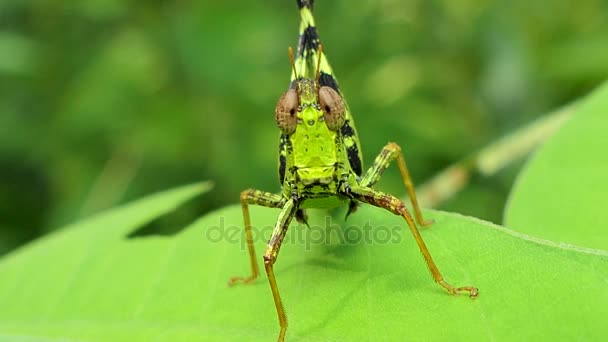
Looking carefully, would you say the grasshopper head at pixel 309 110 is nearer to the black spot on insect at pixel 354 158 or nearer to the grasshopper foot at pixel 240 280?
the black spot on insect at pixel 354 158

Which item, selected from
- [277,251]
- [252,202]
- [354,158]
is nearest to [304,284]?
[277,251]

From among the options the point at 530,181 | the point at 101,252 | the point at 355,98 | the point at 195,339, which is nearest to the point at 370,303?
the point at 195,339

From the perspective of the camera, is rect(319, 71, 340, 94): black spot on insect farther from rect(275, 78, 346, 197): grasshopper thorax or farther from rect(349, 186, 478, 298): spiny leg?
rect(349, 186, 478, 298): spiny leg

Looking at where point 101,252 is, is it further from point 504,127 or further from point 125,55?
point 504,127

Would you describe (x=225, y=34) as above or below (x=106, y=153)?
above

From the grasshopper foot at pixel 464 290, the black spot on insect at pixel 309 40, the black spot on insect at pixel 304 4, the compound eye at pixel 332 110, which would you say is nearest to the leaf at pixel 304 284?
the grasshopper foot at pixel 464 290

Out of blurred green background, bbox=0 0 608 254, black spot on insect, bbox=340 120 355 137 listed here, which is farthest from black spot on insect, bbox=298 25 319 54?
blurred green background, bbox=0 0 608 254
